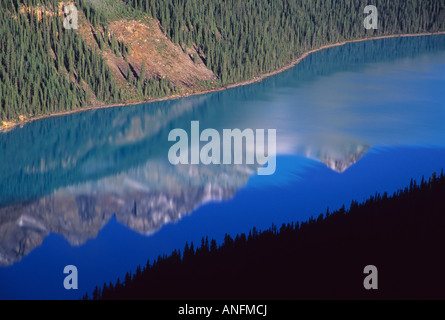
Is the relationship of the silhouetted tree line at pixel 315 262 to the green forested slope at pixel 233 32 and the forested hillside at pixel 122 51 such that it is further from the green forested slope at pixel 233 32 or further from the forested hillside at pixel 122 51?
the green forested slope at pixel 233 32

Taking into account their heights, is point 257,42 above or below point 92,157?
above

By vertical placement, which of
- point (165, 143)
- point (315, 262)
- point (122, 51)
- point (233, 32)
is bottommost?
point (315, 262)

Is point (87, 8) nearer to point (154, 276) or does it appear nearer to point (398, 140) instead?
point (398, 140)

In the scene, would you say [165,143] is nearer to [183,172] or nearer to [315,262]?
[183,172]

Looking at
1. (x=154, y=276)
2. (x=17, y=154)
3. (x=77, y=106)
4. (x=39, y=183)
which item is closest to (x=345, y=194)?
(x=154, y=276)

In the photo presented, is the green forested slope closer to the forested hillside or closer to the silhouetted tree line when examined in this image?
the forested hillside

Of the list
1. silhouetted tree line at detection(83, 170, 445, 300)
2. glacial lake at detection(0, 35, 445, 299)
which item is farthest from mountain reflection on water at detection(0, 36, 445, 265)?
silhouetted tree line at detection(83, 170, 445, 300)

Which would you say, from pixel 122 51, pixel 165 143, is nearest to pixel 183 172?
pixel 165 143

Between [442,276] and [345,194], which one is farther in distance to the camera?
[345,194]
